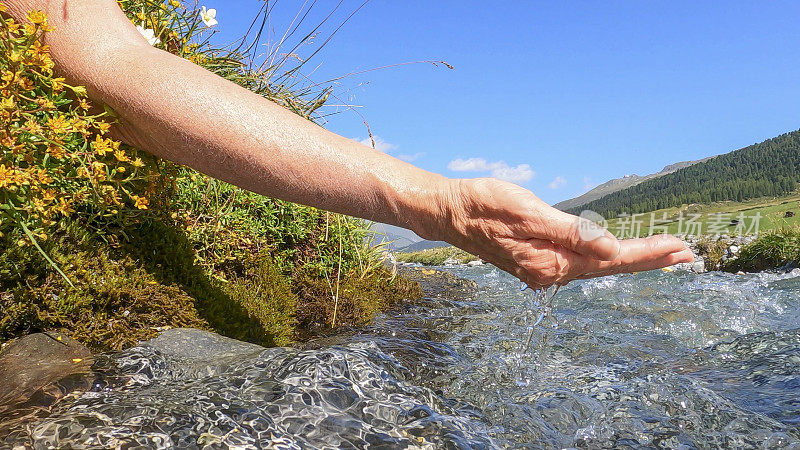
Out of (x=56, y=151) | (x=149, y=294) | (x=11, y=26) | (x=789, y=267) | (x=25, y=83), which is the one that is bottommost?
(x=789, y=267)

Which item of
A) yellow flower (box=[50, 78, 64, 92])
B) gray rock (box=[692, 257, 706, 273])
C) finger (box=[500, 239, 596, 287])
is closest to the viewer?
yellow flower (box=[50, 78, 64, 92])

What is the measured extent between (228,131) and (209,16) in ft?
7.74

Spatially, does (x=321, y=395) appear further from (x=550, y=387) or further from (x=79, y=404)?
(x=550, y=387)

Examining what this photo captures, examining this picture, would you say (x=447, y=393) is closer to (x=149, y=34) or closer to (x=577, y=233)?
(x=577, y=233)

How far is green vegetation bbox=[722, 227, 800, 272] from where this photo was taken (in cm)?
1040

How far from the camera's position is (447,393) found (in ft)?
9.58

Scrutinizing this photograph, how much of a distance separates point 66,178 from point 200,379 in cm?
128

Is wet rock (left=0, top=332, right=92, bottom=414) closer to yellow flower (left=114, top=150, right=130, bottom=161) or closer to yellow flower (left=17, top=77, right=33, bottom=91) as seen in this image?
yellow flower (left=114, top=150, right=130, bottom=161)

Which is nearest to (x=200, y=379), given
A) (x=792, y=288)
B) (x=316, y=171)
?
(x=316, y=171)

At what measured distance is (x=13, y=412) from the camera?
6.51ft

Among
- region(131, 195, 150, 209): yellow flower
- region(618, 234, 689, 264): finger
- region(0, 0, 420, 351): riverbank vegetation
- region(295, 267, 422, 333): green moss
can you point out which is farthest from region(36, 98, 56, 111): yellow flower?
region(618, 234, 689, 264): finger

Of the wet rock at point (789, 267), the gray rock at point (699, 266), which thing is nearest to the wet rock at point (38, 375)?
the gray rock at point (699, 266)

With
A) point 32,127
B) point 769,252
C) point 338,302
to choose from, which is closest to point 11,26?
point 32,127

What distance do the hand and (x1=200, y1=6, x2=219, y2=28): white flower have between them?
2.83 m
